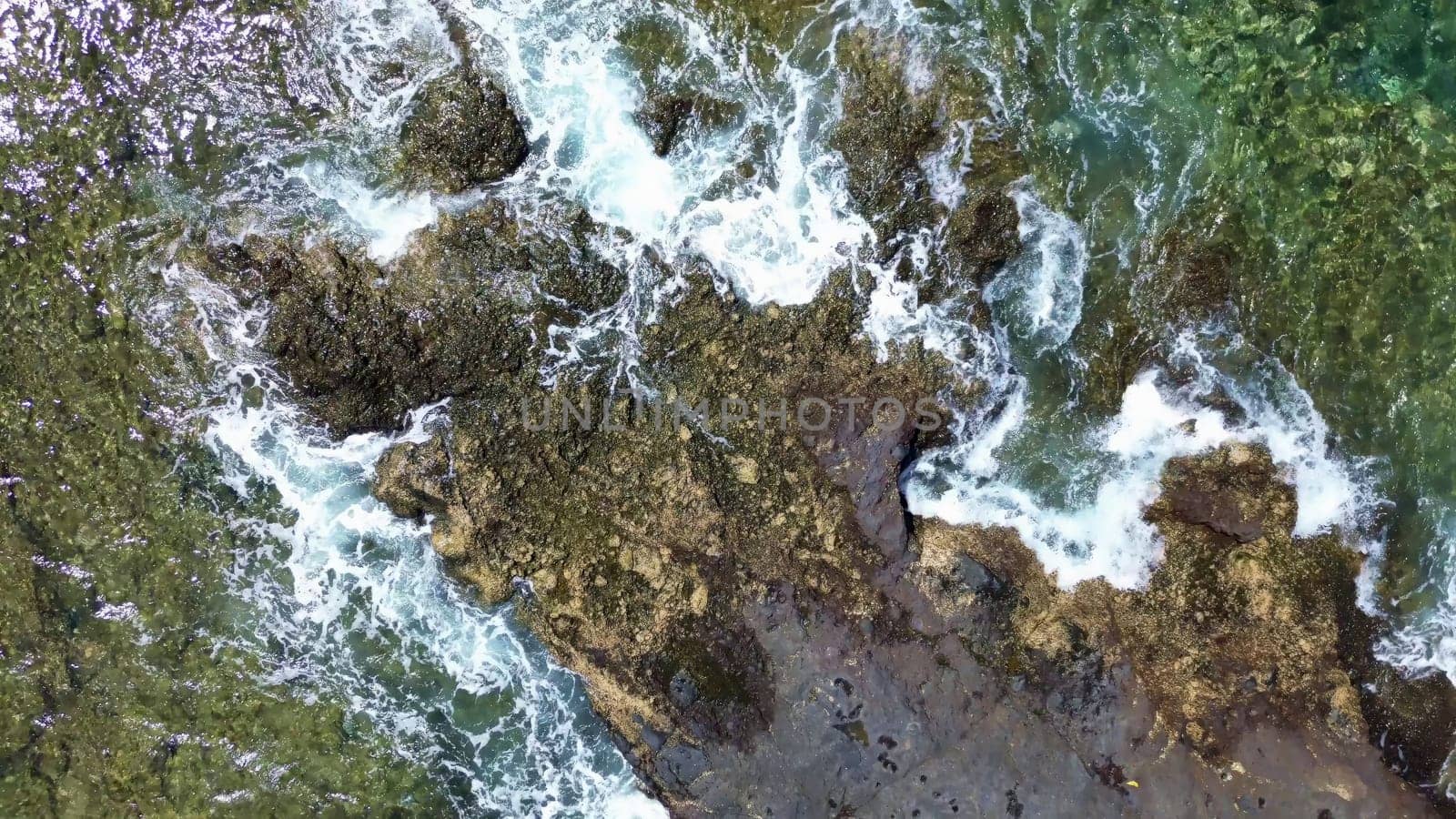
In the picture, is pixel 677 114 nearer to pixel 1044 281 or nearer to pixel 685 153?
pixel 685 153

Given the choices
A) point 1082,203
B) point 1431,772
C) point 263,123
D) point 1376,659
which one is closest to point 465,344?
point 263,123

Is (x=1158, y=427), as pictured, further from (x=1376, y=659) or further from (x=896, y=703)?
(x=896, y=703)

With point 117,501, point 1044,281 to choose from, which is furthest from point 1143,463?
point 117,501

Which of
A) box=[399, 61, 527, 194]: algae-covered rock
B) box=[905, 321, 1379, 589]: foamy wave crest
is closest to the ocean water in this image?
box=[905, 321, 1379, 589]: foamy wave crest

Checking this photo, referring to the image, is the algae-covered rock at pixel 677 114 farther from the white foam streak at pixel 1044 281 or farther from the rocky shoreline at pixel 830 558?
the white foam streak at pixel 1044 281

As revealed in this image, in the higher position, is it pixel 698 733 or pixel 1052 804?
pixel 1052 804

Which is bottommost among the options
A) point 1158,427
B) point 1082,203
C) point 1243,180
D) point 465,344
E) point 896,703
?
point 896,703

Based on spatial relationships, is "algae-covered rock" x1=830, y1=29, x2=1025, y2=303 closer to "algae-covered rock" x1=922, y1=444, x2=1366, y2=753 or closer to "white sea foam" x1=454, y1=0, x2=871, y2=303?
"white sea foam" x1=454, y1=0, x2=871, y2=303
